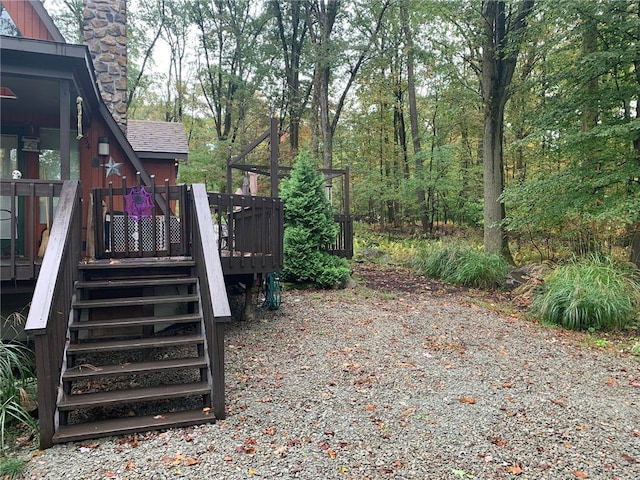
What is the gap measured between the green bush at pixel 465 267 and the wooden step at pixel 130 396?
736 cm

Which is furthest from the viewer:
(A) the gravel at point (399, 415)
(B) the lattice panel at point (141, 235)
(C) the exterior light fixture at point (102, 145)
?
(C) the exterior light fixture at point (102, 145)

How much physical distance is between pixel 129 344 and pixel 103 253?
197cm

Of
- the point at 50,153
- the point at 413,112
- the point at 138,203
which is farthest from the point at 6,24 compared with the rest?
the point at 413,112

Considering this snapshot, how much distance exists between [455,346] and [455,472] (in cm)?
266

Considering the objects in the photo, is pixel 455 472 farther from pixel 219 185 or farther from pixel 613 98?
pixel 219 185

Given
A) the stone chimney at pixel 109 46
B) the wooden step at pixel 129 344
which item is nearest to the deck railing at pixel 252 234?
the wooden step at pixel 129 344

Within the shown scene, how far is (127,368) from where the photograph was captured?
3408 mm

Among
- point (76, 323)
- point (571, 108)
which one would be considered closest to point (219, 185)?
point (571, 108)

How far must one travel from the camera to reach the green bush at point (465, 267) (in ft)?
30.2

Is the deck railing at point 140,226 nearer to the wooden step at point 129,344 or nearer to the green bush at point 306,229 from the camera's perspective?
the wooden step at point 129,344

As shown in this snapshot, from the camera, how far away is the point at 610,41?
745 cm

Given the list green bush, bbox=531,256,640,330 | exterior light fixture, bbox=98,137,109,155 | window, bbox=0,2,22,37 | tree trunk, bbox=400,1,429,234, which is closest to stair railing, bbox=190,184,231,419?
exterior light fixture, bbox=98,137,109,155

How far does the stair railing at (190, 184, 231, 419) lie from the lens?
3262mm

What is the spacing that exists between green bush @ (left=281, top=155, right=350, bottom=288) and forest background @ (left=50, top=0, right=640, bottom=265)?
3.98 meters
